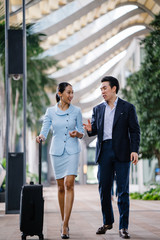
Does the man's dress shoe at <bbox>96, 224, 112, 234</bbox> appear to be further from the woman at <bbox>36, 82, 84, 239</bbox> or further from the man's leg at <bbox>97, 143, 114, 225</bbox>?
the woman at <bbox>36, 82, 84, 239</bbox>

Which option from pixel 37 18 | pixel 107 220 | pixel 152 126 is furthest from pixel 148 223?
pixel 37 18

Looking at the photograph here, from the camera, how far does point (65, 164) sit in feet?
14.7

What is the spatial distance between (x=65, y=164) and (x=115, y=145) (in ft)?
1.81

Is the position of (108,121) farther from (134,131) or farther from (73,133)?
(73,133)

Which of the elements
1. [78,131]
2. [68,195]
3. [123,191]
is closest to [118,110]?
[78,131]

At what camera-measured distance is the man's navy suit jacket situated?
4.43m

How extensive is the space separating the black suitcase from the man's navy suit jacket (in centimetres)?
78

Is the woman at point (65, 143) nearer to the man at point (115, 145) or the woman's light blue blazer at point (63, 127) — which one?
the woman's light blue blazer at point (63, 127)

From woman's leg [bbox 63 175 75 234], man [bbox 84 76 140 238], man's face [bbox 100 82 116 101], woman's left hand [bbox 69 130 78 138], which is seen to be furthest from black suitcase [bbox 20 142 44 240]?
man's face [bbox 100 82 116 101]

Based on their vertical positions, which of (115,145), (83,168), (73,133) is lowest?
(83,168)

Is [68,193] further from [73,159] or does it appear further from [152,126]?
[152,126]

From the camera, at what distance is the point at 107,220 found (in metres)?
4.57

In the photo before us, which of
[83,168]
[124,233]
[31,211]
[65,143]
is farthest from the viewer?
[83,168]

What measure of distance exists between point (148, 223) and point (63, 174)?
188cm
